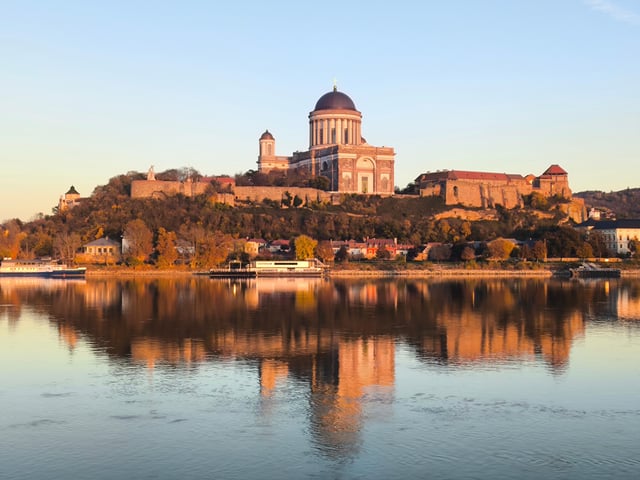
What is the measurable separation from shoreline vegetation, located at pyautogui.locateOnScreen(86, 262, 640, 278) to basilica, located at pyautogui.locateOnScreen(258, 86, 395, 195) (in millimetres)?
13607

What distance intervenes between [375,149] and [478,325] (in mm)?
44932

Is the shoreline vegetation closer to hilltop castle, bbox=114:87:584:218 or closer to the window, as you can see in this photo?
hilltop castle, bbox=114:87:584:218

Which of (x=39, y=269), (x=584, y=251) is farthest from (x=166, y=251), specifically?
(x=584, y=251)

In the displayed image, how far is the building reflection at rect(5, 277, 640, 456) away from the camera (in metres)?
14.4

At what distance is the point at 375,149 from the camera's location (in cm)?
6619

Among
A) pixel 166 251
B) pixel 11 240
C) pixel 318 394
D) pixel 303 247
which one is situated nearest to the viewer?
pixel 318 394

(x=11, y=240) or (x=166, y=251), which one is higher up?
(x=11, y=240)

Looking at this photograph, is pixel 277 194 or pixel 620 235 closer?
pixel 620 235

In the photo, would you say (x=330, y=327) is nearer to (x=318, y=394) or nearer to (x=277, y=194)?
(x=318, y=394)

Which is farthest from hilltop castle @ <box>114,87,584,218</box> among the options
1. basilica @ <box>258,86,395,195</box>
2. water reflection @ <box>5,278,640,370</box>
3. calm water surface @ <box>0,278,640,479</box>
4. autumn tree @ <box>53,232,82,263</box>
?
calm water surface @ <box>0,278,640,479</box>

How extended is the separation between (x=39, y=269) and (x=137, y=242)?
228 inches

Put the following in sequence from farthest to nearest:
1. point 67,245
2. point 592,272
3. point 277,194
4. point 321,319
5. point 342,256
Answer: point 277,194
point 342,256
point 67,245
point 592,272
point 321,319

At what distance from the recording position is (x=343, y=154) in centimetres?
6512

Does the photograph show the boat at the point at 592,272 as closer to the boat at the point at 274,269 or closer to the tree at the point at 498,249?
the tree at the point at 498,249
